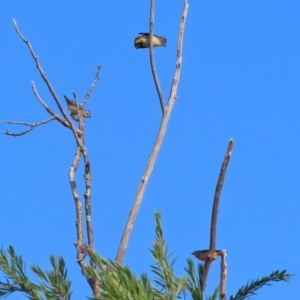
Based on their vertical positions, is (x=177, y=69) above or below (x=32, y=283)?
above

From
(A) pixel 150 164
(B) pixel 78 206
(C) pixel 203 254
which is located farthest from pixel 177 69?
(C) pixel 203 254

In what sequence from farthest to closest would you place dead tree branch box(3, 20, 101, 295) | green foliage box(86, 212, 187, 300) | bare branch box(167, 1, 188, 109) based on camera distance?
bare branch box(167, 1, 188, 109)
dead tree branch box(3, 20, 101, 295)
green foliage box(86, 212, 187, 300)

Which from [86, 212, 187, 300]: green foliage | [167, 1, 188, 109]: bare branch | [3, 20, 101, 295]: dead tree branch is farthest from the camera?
[167, 1, 188, 109]: bare branch

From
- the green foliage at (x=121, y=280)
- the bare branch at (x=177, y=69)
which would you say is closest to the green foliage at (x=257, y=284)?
the green foliage at (x=121, y=280)

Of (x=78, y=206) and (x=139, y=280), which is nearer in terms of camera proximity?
(x=139, y=280)

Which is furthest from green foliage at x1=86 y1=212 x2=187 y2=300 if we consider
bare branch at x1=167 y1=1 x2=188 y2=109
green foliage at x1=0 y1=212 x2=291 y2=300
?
→ bare branch at x1=167 y1=1 x2=188 y2=109

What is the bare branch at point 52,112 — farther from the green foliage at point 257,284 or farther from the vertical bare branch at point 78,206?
the green foliage at point 257,284

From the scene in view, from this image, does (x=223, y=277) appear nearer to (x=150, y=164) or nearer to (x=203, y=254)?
(x=203, y=254)

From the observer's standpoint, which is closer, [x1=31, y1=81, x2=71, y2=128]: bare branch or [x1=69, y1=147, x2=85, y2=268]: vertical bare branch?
[x1=69, y1=147, x2=85, y2=268]: vertical bare branch

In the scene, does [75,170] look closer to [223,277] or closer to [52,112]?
[52,112]

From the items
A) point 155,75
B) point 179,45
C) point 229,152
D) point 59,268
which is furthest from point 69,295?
A: point 179,45

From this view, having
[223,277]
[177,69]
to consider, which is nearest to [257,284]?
[223,277]

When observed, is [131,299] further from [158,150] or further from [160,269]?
[158,150]

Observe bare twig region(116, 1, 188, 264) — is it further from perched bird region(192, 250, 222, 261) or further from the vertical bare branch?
perched bird region(192, 250, 222, 261)
